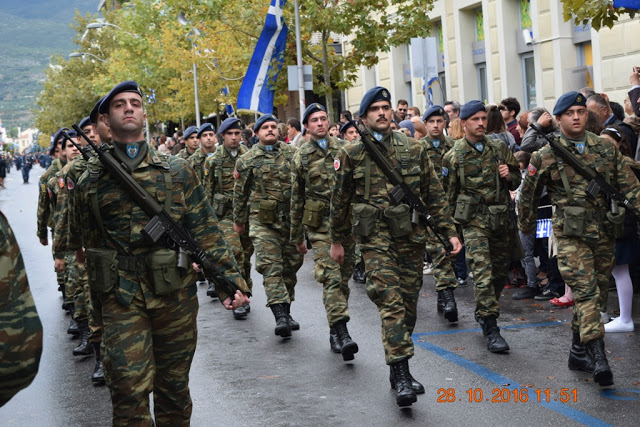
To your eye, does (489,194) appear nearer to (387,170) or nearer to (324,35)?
(387,170)

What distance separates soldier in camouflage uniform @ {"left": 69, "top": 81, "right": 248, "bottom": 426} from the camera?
16.7ft

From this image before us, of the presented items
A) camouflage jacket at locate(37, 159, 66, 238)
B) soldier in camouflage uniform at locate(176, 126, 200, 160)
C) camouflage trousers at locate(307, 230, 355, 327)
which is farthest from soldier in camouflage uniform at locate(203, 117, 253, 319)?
soldier in camouflage uniform at locate(176, 126, 200, 160)

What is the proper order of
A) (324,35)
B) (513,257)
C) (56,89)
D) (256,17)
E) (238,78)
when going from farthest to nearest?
(56,89)
(238,78)
(256,17)
(324,35)
(513,257)

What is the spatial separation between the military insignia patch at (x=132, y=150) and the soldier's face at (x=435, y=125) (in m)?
6.32

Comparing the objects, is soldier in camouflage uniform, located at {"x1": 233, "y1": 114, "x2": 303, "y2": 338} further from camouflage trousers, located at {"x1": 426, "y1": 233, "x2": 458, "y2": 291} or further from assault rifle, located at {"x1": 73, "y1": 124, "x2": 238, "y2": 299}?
assault rifle, located at {"x1": 73, "y1": 124, "x2": 238, "y2": 299}

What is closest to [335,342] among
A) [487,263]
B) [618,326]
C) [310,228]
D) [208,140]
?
[310,228]

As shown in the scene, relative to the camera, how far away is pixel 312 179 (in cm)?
891

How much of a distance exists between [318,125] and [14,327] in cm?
633

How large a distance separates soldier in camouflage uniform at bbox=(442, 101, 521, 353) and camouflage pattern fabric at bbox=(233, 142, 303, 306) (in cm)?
191

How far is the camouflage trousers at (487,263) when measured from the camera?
8.25 meters

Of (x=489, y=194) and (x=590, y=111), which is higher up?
(x=590, y=111)

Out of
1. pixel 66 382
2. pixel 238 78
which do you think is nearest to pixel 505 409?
pixel 66 382

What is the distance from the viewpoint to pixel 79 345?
9.37 metres

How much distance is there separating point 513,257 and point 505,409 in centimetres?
249
